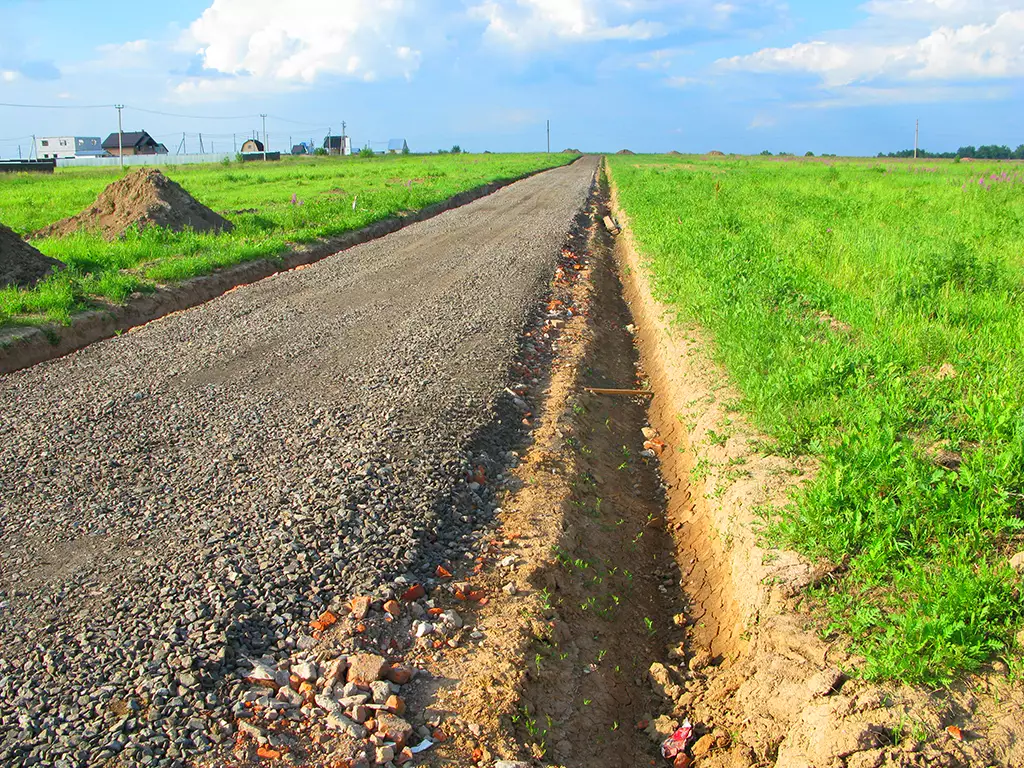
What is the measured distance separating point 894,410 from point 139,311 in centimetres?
916

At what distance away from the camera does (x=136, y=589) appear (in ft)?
12.5

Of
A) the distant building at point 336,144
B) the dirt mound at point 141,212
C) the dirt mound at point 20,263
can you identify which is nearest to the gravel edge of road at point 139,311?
the dirt mound at point 20,263

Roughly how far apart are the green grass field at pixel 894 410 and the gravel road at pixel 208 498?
6.85 ft

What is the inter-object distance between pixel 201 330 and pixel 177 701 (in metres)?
6.39

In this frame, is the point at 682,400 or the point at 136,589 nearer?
the point at 136,589

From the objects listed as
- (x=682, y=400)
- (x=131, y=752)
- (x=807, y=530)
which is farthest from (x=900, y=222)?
(x=131, y=752)

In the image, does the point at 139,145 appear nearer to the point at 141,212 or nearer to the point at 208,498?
the point at 141,212

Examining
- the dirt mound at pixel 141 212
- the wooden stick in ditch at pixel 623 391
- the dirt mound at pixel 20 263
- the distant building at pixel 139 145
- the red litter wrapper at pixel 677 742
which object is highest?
the distant building at pixel 139 145

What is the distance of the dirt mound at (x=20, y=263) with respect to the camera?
10.7m

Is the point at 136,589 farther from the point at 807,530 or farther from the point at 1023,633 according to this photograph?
the point at 1023,633

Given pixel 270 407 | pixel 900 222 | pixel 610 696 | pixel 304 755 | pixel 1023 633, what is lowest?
pixel 610 696

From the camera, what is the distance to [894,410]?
5023 mm

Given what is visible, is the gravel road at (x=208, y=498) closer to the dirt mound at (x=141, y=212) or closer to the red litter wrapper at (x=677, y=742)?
the red litter wrapper at (x=677, y=742)

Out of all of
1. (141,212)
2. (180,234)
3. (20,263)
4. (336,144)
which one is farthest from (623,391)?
(336,144)
